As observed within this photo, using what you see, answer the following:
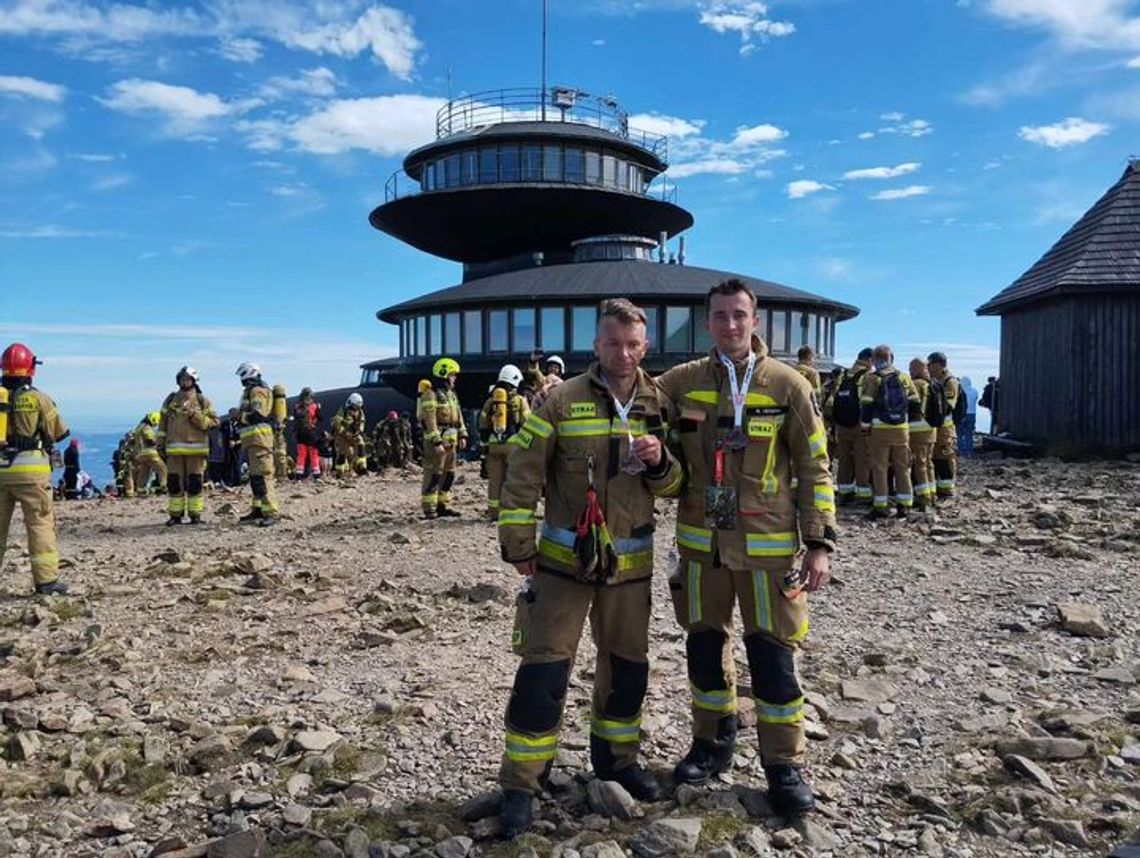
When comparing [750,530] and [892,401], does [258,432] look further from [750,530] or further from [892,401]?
[750,530]

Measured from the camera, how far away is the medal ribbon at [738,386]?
417 centimetres

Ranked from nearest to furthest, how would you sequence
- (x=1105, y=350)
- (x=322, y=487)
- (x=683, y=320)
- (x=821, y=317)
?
(x=322, y=487), (x=1105, y=350), (x=683, y=320), (x=821, y=317)

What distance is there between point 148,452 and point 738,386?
64.1 ft

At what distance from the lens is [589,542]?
A: 4.00 m

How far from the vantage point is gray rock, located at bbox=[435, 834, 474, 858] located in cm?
377

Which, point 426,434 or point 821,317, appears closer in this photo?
point 426,434

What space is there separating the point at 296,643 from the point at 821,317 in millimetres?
27819

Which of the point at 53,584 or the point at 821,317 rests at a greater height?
the point at 821,317

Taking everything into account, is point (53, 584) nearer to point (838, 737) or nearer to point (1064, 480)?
point (838, 737)

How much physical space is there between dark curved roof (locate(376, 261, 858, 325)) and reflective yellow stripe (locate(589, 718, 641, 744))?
949 inches

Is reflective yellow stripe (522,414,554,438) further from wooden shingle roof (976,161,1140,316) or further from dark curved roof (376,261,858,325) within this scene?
dark curved roof (376,261,858,325)

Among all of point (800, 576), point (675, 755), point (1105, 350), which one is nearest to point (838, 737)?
point (675, 755)

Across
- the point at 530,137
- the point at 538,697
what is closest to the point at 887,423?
the point at 538,697

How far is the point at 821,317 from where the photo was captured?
104ft
